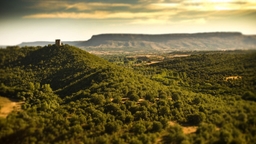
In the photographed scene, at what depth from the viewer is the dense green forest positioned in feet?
118

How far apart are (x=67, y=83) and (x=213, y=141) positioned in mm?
46918

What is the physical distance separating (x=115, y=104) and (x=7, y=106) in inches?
1039

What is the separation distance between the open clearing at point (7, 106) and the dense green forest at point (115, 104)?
2010 mm

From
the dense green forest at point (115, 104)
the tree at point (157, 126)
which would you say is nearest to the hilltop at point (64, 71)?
the dense green forest at point (115, 104)

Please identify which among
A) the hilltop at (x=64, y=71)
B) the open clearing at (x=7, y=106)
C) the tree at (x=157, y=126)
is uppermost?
the hilltop at (x=64, y=71)

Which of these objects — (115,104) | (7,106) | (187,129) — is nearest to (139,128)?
(115,104)

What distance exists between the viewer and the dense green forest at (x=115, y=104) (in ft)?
118

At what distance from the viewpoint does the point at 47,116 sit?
41.6 meters

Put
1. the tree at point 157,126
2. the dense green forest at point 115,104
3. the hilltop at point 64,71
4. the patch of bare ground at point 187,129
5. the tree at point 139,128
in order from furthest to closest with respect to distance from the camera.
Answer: the hilltop at point 64,71
the patch of bare ground at point 187,129
the tree at point 157,126
the tree at point 139,128
the dense green forest at point 115,104

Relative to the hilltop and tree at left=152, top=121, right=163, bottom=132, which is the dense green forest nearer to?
tree at left=152, top=121, right=163, bottom=132

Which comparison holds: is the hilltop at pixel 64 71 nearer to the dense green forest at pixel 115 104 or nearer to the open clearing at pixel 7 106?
the dense green forest at pixel 115 104

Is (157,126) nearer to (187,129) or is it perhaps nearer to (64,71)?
(187,129)

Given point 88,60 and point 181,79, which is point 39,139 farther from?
point 181,79

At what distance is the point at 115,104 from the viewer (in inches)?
1793
